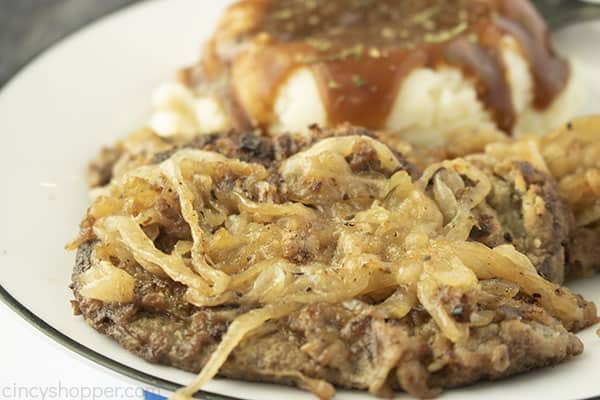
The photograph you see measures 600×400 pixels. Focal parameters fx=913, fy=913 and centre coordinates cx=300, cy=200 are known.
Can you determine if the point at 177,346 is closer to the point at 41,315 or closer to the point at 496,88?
the point at 41,315

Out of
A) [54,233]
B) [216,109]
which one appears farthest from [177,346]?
[216,109]

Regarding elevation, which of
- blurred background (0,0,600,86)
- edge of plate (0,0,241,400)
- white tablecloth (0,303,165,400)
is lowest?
white tablecloth (0,303,165,400)

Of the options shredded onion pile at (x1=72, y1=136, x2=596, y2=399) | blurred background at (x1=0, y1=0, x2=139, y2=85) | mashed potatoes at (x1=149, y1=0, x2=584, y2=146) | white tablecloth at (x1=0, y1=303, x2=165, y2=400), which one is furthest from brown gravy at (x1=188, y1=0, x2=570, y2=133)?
blurred background at (x1=0, y1=0, x2=139, y2=85)

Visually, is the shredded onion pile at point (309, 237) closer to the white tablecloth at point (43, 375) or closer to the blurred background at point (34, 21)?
the white tablecloth at point (43, 375)

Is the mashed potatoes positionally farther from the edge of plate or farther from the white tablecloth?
the edge of plate

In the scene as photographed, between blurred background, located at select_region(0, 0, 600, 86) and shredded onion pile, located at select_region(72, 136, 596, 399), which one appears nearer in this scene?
shredded onion pile, located at select_region(72, 136, 596, 399)

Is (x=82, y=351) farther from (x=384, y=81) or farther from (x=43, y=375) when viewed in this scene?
(x=384, y=81)
